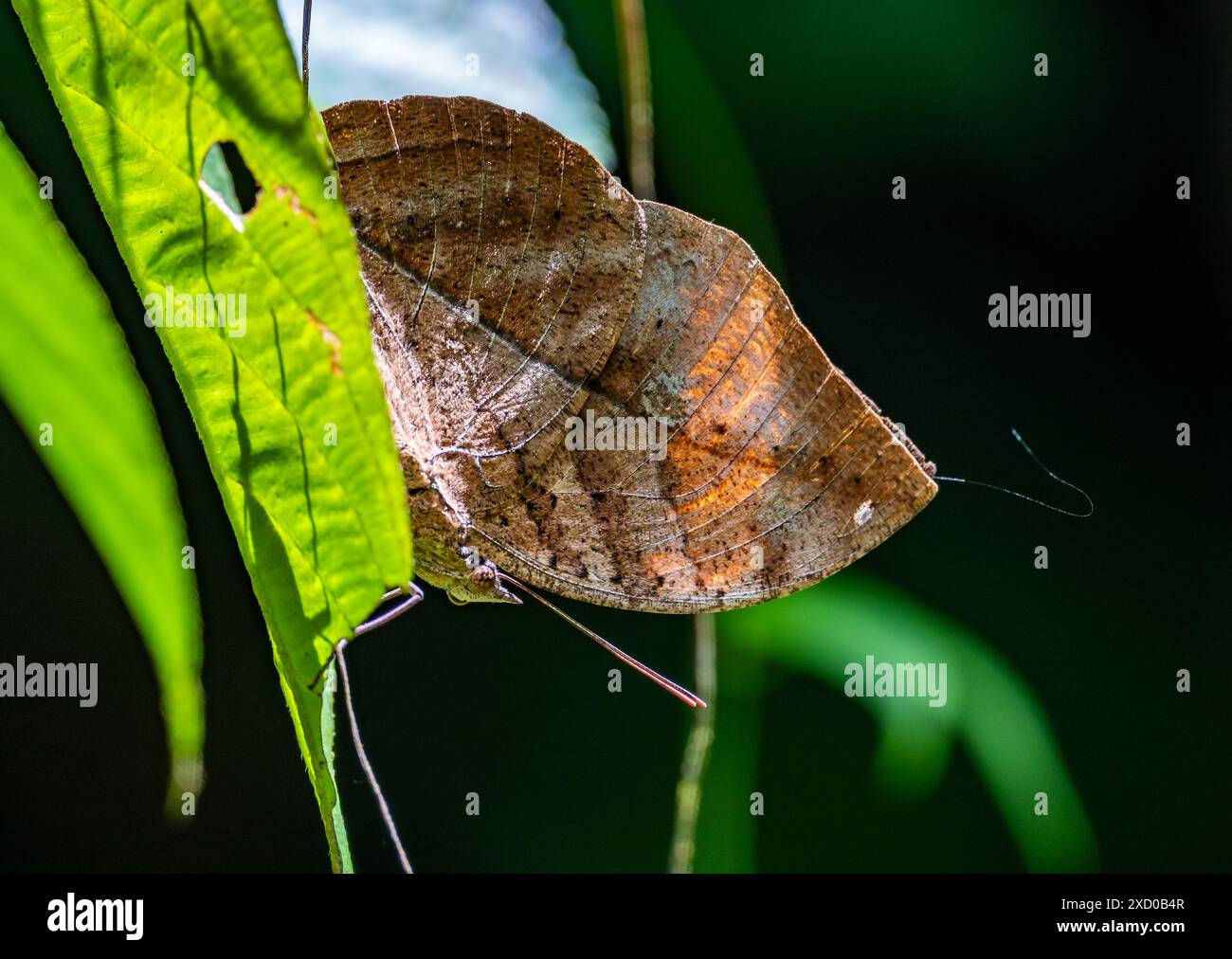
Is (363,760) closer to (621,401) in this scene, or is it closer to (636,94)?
(621,401)

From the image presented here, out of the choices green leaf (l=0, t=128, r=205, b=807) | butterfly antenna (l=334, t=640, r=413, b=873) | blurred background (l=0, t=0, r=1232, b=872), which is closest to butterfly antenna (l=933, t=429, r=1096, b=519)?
blurred background (l=0, t=0, r=1232, b=872)

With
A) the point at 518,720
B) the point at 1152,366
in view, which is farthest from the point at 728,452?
the point at 1152,366

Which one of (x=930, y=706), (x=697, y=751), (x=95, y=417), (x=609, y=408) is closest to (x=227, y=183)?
(x=95, y=417)

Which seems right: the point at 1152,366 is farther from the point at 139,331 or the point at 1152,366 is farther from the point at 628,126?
the point at 139,331

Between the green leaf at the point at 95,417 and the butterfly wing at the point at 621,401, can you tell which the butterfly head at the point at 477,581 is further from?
the green leaf at the point at 95,417

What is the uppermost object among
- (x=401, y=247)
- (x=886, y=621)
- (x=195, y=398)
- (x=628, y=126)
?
(x=628, y=126)

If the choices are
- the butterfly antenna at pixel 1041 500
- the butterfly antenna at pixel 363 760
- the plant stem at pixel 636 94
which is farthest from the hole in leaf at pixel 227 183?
the butterfly antenna at pixel 1041 500

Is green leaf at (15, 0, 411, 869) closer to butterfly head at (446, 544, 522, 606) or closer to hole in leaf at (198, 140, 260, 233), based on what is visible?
hole in leaf at (198, 140, 260, 233)
